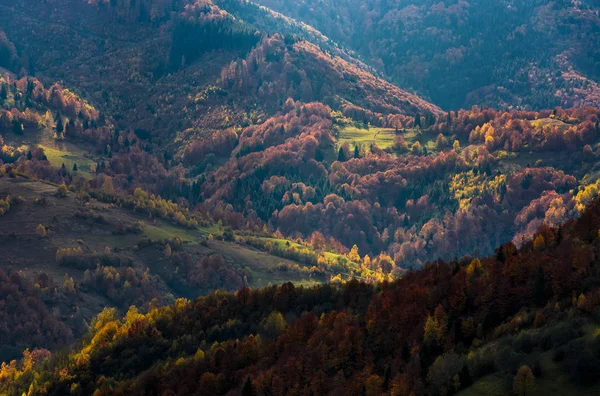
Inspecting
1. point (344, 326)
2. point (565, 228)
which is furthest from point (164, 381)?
point (565, 228)

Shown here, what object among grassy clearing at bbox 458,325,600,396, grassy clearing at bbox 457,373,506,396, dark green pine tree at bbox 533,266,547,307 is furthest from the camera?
dark green pine tree at bbox 533,266,547,307

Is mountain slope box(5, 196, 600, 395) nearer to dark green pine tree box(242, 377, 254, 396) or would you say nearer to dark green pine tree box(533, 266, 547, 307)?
dark green pine tree box(533, 266, 547, 307)

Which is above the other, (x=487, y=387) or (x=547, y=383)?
(x=547, y=383)

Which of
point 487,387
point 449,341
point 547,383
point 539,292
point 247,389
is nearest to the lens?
point 547,383

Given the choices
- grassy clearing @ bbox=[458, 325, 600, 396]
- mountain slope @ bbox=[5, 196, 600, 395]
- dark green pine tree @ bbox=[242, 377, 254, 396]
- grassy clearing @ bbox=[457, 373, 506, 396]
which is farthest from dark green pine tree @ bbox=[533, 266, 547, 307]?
dark green pine tree @ bbox=[242, 377, 254, 396]

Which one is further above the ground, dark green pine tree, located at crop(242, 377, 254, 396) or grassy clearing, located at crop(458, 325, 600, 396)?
grassy clearing, located at crop(458, 325, 600, 396)

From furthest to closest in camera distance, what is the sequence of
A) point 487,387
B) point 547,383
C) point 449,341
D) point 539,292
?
point 539,292 < point 449,341 < point 487,387 < point 547,383

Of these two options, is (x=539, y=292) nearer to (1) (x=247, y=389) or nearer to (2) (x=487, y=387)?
(2) (x=487, y=387)

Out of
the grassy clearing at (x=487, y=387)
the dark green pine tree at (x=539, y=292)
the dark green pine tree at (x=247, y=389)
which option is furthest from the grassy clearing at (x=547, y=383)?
the dark green pine tree at (x=247, y=389)

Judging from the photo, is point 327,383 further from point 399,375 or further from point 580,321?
point 580,321

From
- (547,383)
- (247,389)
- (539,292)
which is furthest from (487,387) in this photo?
(247,389)

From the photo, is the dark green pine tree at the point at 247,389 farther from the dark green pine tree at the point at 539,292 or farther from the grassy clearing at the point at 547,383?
Result: the grassy clearing at the point at 547,383
